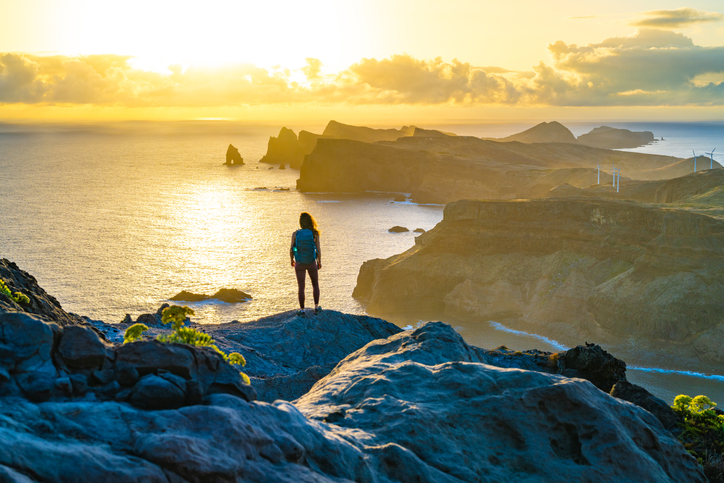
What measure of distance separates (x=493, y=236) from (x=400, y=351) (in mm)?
72554

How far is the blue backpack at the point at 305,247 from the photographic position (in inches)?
714

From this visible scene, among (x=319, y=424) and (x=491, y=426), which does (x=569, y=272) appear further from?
(x=319, y=424)

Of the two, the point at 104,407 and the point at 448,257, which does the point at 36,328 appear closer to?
the point at 104,407

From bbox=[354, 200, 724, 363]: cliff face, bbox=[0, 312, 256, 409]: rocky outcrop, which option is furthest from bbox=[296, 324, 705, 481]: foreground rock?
bbox=[354, 200, 724, 363]: cliff face

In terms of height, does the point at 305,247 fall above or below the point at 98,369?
above

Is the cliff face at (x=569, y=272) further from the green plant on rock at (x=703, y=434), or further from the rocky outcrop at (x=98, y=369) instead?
the rocky outcrop at (x=98, y=369)

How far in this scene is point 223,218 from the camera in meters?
139

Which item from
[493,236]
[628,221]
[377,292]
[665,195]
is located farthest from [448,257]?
[665,195]

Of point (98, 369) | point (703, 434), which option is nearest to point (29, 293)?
point (98, 369)

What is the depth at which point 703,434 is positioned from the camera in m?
15.0

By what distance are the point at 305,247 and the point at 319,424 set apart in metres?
9.33

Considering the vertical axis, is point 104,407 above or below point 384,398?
above

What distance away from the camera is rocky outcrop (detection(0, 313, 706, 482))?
22.5 feet

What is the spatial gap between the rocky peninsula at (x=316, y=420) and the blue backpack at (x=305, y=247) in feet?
14.2
